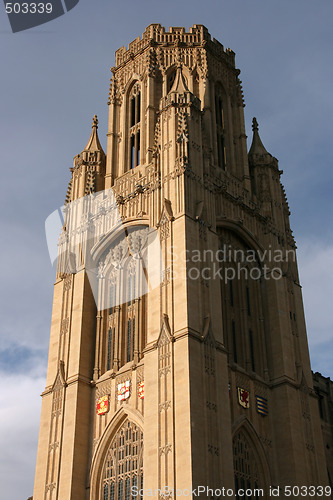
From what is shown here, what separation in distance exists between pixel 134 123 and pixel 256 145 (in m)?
9.11

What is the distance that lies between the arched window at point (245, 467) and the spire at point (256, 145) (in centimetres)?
2190

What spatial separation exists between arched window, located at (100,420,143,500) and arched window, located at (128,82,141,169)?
771 inches

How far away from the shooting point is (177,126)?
44.3 meters

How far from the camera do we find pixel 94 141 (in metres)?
52.6

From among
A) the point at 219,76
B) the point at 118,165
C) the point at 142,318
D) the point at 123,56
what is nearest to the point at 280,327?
the point at 142,318

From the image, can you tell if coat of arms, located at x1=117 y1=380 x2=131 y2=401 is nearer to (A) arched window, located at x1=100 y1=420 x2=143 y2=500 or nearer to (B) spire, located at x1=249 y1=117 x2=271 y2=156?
(A) arched window, located at x1=100 y1=420 x2=143 y2=500

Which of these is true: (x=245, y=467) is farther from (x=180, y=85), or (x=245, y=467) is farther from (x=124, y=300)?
(x=180, y=85)

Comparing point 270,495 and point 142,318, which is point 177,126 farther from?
point 270,495

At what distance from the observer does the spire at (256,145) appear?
2061 inches

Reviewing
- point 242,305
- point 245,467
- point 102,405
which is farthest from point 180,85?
point 245,467

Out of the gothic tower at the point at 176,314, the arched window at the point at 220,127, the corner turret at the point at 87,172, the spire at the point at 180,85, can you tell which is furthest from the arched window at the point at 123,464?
the spire at the point at 180,85

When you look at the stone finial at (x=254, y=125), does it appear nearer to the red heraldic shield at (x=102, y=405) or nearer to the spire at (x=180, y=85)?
the spire at (x=180, y=85)

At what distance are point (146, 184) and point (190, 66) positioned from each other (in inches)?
476

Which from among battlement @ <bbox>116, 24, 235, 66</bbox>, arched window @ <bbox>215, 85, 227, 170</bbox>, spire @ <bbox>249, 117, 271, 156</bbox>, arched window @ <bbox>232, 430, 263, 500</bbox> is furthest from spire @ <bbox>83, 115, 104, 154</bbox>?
arched window @ <bbox>232, 430, 263, 500</bbox>
